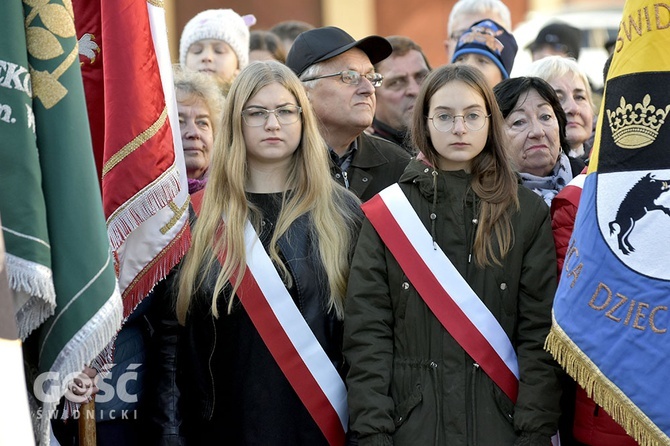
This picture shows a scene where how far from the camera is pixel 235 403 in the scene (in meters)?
3.82

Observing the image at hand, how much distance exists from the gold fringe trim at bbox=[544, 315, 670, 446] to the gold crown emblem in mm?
573

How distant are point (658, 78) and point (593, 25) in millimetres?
8865

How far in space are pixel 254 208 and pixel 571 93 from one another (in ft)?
6.23

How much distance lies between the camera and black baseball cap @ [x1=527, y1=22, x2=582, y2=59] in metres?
6.77

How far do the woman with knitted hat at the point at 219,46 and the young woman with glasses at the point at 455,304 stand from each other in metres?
2.59

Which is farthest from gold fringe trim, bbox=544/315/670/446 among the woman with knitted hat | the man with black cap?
the woman with knitted hat

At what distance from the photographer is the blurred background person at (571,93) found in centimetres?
517

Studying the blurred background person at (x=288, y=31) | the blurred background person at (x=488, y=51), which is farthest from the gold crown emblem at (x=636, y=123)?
the blurred background person at (x=288, y=31)

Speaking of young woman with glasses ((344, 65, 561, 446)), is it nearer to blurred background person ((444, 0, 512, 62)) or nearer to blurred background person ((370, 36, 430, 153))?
blurred background person ((370, 36, 430, 153))

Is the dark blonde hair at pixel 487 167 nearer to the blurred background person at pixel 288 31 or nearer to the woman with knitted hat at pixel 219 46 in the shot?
the woman with knitted hat at pixel 219 46

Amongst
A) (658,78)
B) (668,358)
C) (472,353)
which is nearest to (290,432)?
(472,353)

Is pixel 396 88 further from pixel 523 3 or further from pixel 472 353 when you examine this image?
pixel 523 3

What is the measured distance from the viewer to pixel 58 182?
9.41ft

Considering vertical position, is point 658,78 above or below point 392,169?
above
